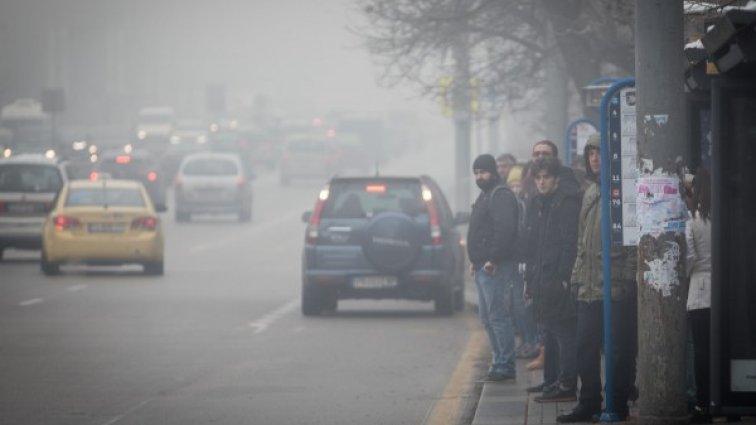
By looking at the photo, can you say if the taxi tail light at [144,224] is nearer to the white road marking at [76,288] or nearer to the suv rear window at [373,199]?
the white road marking at [76,288]

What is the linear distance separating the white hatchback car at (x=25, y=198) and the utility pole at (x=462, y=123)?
274 inches

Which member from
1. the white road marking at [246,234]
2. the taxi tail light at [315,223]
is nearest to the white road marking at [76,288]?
the taxi tail light at [315,223]

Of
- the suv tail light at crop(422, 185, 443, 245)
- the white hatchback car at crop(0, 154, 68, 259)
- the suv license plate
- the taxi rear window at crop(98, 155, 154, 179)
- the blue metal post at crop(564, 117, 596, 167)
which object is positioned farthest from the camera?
the taxi rear window at crop(98, 155, 154, 179)

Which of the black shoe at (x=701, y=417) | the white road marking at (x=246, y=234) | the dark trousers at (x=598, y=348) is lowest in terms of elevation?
the white road marking at (x=246, y=234)

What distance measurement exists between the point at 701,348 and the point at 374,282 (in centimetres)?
1067

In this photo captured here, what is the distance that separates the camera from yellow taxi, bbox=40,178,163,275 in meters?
28.0

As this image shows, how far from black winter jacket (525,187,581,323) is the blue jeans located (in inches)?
69.4

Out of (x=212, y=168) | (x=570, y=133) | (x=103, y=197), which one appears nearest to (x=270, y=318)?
(x=570, y=133)

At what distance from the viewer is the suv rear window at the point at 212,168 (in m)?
47.0

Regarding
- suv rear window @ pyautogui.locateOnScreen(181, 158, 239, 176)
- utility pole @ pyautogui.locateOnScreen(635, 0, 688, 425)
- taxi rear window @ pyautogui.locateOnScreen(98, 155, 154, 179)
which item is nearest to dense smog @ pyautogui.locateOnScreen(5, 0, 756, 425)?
utility pole @ pyautogui.locateOnScreen(635, 0, 688, 425)

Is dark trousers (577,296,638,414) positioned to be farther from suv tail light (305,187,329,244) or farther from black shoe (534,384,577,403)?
suv tail light (305,187,329,244)

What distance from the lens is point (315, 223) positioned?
21.9 meters

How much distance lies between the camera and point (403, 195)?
22375mm

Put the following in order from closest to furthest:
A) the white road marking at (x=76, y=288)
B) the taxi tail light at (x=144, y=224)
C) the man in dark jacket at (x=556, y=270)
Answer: the man in dark jacket at (x=556, y=270) → the white road marking at (x=76, y=288) → the taxi tail light at (x=144, y=224)
